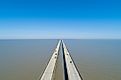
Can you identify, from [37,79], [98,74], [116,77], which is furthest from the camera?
[98,74]

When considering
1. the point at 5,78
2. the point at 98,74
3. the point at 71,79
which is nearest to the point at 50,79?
the point at 71,79

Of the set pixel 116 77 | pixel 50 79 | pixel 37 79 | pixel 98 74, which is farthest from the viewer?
pixel 98 74

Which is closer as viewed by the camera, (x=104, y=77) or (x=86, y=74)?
(x=104, y=77)

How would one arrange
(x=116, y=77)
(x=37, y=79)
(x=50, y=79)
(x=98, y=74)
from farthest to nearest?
(x=98, y=74), (x=116, y=77), (x=37, y=79), (x=50, y=79)

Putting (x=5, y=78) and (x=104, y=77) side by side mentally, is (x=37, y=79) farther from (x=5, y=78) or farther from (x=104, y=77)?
(x=104, y=77)

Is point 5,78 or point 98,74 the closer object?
point 5,78

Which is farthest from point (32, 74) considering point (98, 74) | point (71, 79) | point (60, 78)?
point (98, 74)

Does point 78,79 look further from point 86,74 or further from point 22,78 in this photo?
point 22,78

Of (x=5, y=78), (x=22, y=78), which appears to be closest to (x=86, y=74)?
(x=22, y=78)
